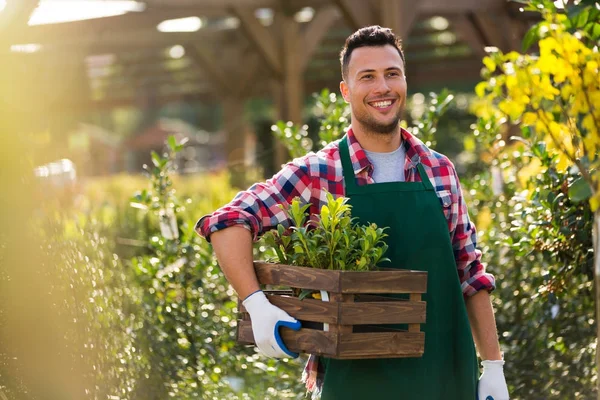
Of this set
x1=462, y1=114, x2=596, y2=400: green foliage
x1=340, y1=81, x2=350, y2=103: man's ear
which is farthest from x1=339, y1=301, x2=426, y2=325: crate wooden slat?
x1=462, y1=114, x2=596, y2=400: green foliage

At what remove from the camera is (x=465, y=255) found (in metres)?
2.39

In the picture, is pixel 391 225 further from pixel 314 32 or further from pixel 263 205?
pixel 314 32

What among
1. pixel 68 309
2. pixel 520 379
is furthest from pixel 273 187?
pixel 520 379

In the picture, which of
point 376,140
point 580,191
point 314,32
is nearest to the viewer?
point 580,191

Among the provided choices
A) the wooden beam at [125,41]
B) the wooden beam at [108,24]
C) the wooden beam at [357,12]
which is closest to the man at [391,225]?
the wooden beam at [357,12]

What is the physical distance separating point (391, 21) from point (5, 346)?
4645mm

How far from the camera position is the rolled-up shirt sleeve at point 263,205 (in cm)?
215

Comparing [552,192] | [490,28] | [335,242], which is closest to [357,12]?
[490,28]

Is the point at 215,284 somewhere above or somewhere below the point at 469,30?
below

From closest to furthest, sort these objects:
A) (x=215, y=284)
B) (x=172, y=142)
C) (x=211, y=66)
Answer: (x=172, y=142) < (x=215, y=284) < (x=211, y=66)

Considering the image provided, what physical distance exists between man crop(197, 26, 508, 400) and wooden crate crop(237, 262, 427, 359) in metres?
0.07

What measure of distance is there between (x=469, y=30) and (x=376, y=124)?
21.4 feet

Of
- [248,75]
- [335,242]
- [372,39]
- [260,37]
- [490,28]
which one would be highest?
[248,75]

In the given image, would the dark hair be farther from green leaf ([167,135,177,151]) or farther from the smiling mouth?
green leaf ([167,135,177,151])
